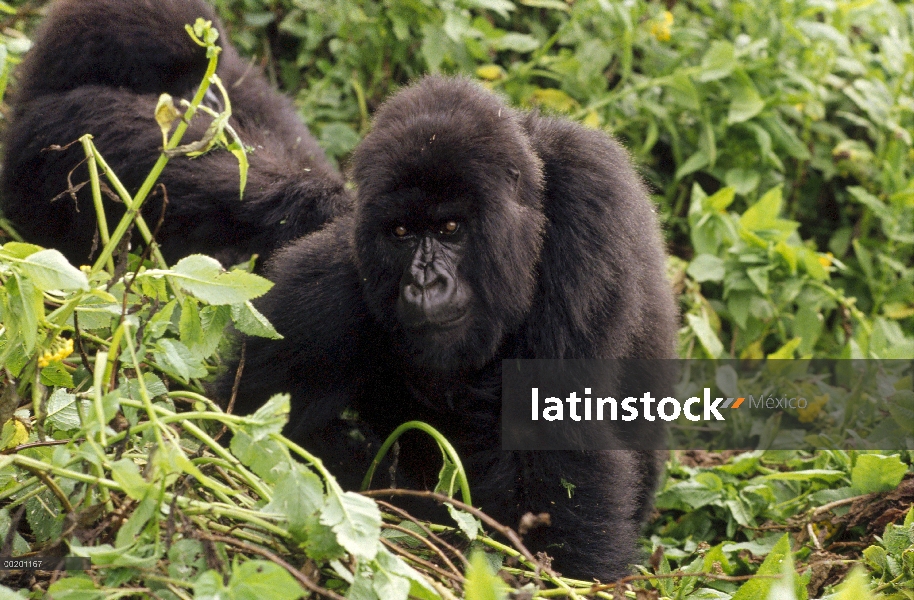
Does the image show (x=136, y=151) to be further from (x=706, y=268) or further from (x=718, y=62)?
(x=718, y=62)

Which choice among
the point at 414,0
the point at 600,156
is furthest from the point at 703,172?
the point at 600,156

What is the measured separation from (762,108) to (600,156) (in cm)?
251

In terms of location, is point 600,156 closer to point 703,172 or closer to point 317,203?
point 317,203

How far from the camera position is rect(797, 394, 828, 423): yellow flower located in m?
4.75

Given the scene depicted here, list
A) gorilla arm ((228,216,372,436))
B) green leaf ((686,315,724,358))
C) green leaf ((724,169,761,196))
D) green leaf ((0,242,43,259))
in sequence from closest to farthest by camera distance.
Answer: green leaf ((0,242,43,259)), gorilla arm ((228,216,372,436)), green leaf ((686,315,724,358)), green leaf ((724,169,761,196))

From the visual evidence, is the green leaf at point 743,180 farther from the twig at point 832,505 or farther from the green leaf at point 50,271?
the green leaf at point 50,271

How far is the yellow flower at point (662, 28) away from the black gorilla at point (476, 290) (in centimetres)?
251

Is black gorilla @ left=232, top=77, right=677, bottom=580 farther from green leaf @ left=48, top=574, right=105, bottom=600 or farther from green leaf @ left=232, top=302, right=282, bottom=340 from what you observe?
green leaf @ left=48, top=574, right=105, bottom=600

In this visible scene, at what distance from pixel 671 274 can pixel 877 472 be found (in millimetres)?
1988

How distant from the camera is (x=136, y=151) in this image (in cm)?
456

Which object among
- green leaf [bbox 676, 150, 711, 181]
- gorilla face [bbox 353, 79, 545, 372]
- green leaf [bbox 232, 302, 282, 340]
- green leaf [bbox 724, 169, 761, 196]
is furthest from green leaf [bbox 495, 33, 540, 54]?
green leaf [bbox 232, 302, 282, 340]

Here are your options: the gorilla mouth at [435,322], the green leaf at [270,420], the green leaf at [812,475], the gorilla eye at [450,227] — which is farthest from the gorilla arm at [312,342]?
the green leaf at [812,475]

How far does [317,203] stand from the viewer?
4.37m

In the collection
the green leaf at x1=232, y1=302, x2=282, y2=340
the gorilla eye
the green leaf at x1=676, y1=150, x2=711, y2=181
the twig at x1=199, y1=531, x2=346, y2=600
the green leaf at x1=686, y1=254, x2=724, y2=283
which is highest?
the gorilla eye
